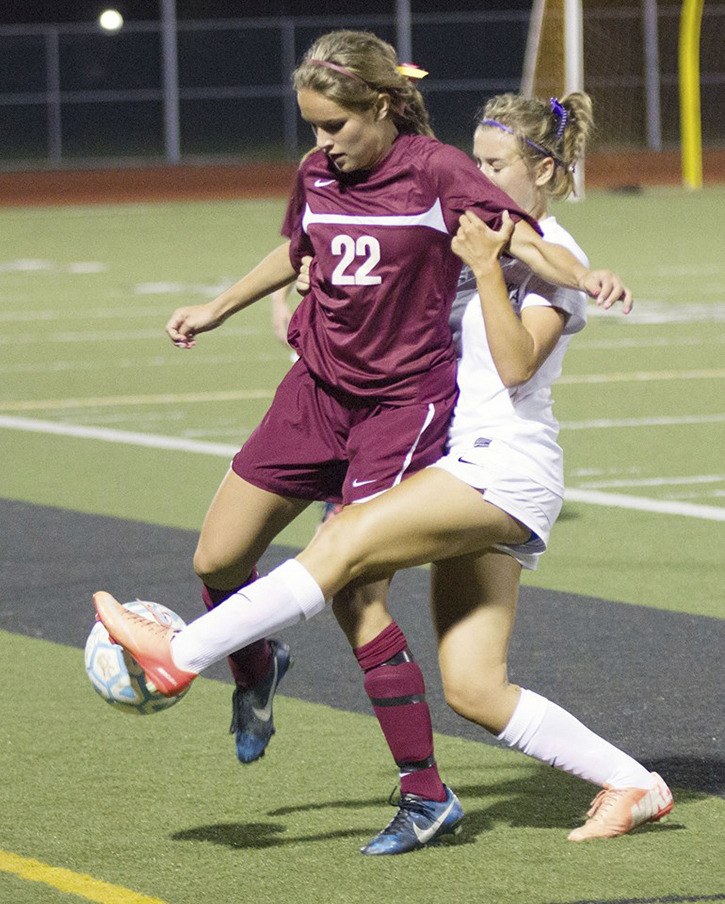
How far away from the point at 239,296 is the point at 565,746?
4.67 feet

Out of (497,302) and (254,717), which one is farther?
(254,717)

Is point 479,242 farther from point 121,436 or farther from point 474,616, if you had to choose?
point 121,436

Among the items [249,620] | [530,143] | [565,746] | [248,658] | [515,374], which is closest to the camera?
[249,620]

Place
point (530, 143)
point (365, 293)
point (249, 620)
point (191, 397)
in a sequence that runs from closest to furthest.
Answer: point (249, 620) → point (365, 293) → point (530, 143) → point (191, 397)

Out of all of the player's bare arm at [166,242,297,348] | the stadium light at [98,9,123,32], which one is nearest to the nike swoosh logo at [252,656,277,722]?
the player's bare arm at [166,242,297,348]

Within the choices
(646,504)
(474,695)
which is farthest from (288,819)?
(646,504)

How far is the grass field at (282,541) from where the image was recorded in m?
4.75

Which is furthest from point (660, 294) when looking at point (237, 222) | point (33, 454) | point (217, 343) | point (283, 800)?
point (283, 800)

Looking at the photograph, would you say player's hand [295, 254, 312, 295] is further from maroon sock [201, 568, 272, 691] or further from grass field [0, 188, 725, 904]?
grass field [0, 188, 725, 904]

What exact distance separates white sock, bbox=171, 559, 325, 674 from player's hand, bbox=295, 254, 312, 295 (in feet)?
2.91

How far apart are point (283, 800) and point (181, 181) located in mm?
36017

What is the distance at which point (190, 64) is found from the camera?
4328cm

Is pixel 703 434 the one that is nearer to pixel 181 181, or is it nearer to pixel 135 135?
pixel 181 181

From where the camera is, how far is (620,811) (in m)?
4.94
